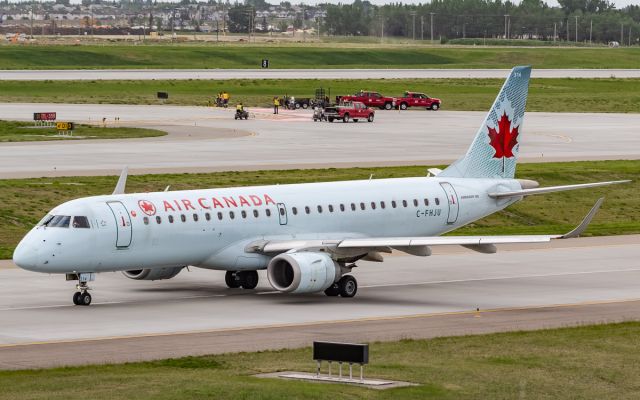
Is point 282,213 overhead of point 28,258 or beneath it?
overhead

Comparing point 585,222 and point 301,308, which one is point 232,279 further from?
point 585,222

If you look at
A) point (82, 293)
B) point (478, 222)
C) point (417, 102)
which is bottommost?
point (417, 102)

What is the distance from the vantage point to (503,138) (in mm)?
56250

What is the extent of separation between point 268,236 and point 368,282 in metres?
5.52

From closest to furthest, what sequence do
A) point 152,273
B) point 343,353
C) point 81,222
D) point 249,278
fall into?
point 343,353 → point 81,222 → point 152,273 → point 249,278

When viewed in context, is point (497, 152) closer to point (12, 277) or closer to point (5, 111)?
point (12, 277)

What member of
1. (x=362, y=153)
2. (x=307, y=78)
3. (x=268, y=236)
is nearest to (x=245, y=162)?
(x=362, y=153)

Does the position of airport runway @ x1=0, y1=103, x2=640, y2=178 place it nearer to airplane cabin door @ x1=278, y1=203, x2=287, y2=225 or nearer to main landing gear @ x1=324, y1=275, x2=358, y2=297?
airplane cabin door @ x1=278, y1=203, x2=287, y2=225

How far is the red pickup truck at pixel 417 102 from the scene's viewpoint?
488 ft

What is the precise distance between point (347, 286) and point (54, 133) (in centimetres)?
6422

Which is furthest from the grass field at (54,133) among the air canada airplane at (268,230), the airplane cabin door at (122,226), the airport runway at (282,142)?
the airplane cabin door at (122,226)

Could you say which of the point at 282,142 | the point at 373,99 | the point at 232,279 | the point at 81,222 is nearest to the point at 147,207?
the point at 81,222

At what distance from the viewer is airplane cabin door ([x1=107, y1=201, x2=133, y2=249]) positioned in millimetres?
44969

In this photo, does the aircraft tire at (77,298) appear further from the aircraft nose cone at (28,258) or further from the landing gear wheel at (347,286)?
the landing gear wheel at (347,286)
